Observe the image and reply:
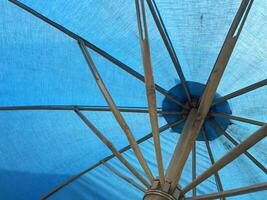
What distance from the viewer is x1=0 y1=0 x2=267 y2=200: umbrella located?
8.79ft

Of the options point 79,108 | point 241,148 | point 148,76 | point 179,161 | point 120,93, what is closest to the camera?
point 241,148

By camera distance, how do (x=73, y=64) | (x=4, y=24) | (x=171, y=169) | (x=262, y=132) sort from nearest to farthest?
(x=262, y=132) → (x=171, y=169) → (x=4, y=24) → (x=73, y=64)

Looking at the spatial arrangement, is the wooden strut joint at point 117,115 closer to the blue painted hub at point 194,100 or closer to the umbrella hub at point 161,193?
the umbrella hub at point 161,193

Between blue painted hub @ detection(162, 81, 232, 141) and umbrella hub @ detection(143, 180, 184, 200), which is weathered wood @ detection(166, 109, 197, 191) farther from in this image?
blue painted hub @ detection(162, 81, 232, 141)

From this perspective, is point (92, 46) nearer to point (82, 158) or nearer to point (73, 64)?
point (73, 64)

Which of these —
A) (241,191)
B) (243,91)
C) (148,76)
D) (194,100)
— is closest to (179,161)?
(241,191)

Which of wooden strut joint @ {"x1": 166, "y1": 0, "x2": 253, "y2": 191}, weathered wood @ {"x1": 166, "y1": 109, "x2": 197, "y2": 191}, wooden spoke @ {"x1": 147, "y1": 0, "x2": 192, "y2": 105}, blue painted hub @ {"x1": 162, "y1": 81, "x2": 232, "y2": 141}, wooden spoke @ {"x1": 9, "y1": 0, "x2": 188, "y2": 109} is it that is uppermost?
blue painted hub @ {"x1": 162, "y1": 81, "x2": 232, "y2": 141}

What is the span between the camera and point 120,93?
3359 millimetres

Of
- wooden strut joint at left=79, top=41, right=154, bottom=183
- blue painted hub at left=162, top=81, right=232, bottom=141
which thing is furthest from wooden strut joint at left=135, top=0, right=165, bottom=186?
blue painted hub at left=162, top=81, right=232, bottom=141

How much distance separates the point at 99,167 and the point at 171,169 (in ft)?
4.15

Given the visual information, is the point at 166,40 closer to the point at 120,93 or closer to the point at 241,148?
the point at 120,93

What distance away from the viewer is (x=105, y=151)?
A: 11.7ft

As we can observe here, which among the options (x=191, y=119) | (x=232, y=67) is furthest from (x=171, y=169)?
(x=232, y=67)

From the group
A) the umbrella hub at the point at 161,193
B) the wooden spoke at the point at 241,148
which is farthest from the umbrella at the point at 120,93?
the wooden spoke at the point at 241,148
